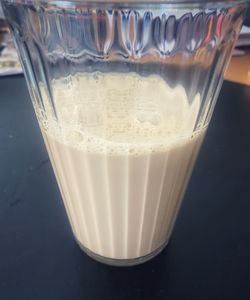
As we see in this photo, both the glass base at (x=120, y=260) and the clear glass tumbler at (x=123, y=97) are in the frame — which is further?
the glass base at (x=120, y=260)

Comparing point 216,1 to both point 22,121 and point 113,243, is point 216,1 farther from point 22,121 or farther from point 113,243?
point 22,121

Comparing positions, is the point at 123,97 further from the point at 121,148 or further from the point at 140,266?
the point at 140,266

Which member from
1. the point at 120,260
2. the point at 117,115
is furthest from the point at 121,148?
the point at 120,260

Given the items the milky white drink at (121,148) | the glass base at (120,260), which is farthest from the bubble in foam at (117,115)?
the glass base at (120,260)

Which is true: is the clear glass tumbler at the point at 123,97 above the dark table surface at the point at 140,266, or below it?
above

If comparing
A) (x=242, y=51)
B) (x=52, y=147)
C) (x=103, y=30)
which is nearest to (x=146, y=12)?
(x=103, y=30)

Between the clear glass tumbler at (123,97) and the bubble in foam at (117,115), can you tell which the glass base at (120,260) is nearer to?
the clear glass tumbler at (123,97)

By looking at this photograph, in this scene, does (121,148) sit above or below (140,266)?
above
